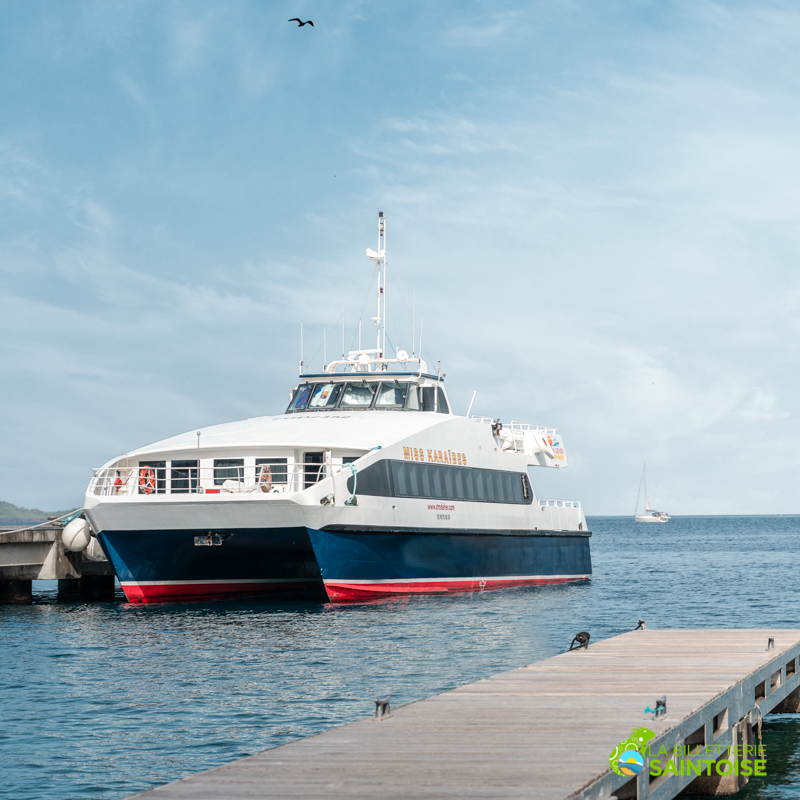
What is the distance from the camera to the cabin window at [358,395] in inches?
1048

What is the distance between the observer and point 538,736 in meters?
7.66

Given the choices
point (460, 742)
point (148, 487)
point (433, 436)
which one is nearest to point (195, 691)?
point (460, 742)

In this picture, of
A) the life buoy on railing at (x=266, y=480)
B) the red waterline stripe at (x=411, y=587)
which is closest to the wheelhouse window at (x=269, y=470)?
the life buoy on railing at (x=266, y=480)

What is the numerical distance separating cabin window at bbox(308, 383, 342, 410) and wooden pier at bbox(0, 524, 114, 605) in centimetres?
660

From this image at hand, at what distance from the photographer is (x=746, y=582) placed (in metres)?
36.8

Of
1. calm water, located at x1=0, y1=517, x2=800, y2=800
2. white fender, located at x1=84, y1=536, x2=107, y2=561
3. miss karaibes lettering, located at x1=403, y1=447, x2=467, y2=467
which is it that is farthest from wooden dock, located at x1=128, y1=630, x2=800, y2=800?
white fender, located at x1=84, y1=536, x2=107, y2=561

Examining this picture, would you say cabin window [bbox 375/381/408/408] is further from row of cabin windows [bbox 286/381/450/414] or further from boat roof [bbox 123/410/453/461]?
boat roof [bbox 123/410/453/461]

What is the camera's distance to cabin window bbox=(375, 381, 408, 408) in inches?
1043

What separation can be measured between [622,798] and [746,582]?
31.5m

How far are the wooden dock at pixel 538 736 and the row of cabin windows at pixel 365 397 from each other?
14.7 metres

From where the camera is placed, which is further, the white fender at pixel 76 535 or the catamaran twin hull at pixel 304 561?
the white fender at pixel 76 535

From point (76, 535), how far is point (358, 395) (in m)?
7.61

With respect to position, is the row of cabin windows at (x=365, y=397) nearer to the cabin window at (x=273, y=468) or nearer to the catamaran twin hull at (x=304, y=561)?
the catamaran twin hull at (x=304, y=561)

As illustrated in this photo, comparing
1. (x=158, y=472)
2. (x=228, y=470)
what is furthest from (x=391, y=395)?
(x=158, y=472)
